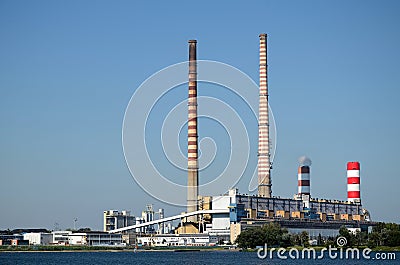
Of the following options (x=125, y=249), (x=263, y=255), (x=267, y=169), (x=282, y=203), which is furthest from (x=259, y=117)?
(x=263, y=255)

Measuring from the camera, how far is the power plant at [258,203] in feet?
304

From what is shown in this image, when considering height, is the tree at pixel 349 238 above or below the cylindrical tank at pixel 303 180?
below

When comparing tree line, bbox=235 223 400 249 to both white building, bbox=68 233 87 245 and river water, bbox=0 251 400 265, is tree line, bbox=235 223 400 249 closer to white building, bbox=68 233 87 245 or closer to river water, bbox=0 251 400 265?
river water, bbox=0 251 400 265

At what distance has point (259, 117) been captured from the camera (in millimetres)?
97625

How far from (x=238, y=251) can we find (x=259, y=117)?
18.4 meters

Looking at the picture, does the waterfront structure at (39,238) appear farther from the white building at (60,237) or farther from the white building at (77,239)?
the white building at (77,239)

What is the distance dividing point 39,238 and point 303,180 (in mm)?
34635

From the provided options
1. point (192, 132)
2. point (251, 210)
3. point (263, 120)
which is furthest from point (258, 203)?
point (192, 132)

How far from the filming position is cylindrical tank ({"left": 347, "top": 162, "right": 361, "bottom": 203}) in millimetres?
106500

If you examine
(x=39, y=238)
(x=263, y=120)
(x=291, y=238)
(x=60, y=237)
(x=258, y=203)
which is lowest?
(x=39, y=238)

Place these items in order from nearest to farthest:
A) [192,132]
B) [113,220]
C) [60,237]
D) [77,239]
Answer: [192,132] → [77,239] → [60,237] → [113,220]

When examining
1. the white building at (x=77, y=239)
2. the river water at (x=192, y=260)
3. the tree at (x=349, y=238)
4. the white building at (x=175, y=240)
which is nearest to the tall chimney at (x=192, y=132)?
the white building at (x=175, y=240)

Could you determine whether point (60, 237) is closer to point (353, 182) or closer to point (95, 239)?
point (95, 239)

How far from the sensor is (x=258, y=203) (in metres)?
100
